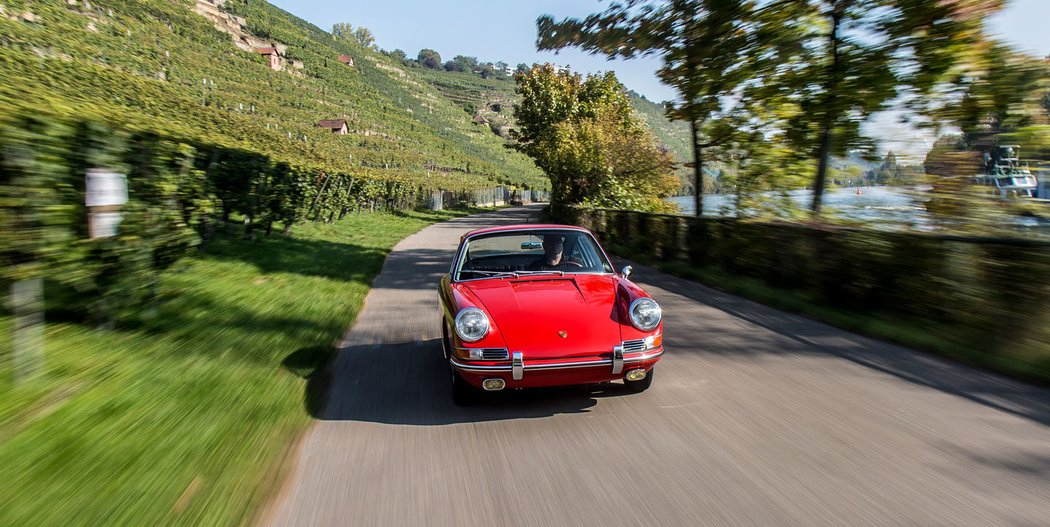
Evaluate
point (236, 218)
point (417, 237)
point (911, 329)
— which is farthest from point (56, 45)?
point (911, 329)

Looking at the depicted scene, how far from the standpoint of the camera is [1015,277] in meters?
6.16

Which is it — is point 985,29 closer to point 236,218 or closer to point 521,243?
point 521,243

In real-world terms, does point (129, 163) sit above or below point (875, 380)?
above

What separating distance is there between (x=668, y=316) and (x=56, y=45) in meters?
41.7

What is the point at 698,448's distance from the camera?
3.90 m

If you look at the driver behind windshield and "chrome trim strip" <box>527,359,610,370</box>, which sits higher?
the driver behind windshield

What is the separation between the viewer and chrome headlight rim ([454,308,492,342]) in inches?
179

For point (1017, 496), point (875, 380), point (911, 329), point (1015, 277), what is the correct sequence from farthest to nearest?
point (911, 329), point (1015, 277), point (875, 380), point (1017, 496)

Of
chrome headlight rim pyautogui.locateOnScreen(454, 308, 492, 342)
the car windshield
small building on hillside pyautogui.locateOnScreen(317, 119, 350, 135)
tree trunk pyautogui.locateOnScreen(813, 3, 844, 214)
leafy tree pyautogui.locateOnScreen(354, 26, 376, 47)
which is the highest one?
leafy tree pyautogui.locateOnScreen(354, 26, 376, 47)

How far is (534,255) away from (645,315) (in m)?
1.80

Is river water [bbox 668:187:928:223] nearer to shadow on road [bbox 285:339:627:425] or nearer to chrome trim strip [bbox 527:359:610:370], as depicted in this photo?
shadow on road [bbox 285:339:627:425]

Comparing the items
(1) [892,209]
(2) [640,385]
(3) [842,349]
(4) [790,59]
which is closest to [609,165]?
(4) [790,59]

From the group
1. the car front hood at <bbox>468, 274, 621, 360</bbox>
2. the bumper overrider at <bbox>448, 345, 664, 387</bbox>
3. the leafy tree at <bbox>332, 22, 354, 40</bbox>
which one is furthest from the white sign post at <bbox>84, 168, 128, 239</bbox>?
the leafy tree at <bbox>332, 22, 354, 40</bbox>

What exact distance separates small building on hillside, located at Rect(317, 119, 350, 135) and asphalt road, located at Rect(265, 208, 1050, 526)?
64686 mm
